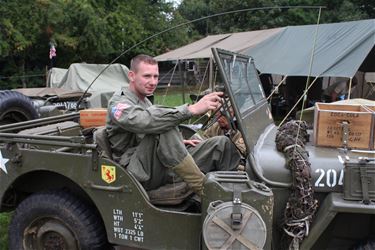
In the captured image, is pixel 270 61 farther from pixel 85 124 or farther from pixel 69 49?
pixel 69 49

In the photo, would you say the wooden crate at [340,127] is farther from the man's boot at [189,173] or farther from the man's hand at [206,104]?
the man's boot at [189,173]

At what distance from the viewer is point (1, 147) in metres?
3.34

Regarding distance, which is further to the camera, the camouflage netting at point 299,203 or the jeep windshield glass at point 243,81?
the jeep windshield glass at point 243,81

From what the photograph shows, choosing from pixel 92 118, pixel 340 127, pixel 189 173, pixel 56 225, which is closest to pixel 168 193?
pixel 189 173

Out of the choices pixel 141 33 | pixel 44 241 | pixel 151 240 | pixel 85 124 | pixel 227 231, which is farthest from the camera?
pixel 141 33

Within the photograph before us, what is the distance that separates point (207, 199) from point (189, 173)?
0.35 meters

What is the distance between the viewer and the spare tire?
251 inches

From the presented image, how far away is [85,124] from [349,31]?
6.96 metres

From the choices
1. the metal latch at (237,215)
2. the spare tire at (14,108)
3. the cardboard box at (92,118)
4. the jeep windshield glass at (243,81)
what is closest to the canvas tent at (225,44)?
the spare tire at (14,108)

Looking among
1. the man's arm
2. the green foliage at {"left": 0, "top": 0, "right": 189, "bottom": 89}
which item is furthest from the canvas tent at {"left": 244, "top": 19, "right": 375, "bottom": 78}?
the green foliage at {"left": 0, "top": 0, "right": 189, "bottom": 89}

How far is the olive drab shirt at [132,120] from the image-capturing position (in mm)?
2826

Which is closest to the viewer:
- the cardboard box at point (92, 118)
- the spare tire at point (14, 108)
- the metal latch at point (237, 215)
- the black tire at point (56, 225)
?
the metal latch at point (237, 215)

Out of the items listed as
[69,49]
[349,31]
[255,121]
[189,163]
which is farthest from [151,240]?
[69,49]

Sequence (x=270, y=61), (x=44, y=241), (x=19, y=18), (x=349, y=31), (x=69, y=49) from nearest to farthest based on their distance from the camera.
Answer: (x=44, y=241) < (x=349, y=31) < (x=270, y=61) < (x=19, y=18) < (x=69, y=49)
